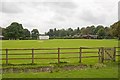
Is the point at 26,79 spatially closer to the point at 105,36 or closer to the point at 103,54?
the point at 103,54

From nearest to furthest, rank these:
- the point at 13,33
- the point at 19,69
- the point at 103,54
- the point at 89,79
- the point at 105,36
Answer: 1. the point at 89,79
2. the point at 19,69
3. the point at 103,54
4. the point at 13,33
5. the point at 105,36

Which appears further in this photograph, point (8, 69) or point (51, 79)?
point (8, 69)

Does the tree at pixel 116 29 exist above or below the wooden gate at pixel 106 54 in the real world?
above

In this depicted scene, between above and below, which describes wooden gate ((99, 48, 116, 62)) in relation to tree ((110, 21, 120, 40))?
below

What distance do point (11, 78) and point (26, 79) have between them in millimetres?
940

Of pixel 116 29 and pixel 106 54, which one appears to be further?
pixel 116 29

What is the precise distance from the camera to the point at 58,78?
14328 mm

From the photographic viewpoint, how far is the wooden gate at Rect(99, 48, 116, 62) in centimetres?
2276

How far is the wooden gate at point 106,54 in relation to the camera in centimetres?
2276

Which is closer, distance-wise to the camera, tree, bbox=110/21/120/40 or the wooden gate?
the wooden gate

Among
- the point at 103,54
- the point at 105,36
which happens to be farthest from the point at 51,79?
the point at 105,36

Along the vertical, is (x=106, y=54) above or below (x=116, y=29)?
below

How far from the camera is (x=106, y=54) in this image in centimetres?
2312

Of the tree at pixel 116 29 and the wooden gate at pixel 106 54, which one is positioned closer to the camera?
the wooden gate at pixel 106 54
